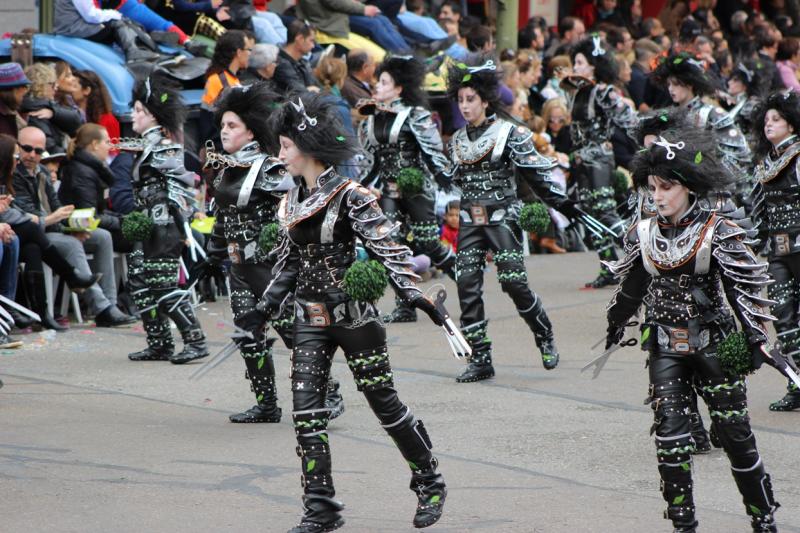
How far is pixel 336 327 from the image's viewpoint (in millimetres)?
6074

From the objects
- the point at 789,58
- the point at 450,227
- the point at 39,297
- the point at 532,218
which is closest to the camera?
the point at 532,218

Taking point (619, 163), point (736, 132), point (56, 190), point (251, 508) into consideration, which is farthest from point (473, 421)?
point (619, 163)

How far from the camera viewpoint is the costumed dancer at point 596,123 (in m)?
12.9

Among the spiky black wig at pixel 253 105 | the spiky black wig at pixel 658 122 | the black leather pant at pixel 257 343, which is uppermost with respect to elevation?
the spiky black wig at pixel 658 122

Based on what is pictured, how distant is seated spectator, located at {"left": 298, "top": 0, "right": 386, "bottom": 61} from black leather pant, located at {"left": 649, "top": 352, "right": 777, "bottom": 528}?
36.4ft

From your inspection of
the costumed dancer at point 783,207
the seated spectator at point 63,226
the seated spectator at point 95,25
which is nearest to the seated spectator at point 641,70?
the seated spectator at point 95,25

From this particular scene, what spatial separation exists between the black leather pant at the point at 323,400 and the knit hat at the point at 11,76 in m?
6.20

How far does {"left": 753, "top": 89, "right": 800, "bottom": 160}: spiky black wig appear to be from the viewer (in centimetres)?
849

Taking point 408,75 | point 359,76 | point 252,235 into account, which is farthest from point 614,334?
point 359,76

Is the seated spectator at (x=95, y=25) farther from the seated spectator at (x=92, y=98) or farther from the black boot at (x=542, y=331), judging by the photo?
the black boot at (x=542, y=331)

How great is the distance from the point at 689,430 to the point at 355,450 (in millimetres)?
2297

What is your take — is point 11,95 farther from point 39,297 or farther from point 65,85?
point 39,297

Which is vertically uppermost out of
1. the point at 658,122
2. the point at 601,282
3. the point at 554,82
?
the point at 658,122

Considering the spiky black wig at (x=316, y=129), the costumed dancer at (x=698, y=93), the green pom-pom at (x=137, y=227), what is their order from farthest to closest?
the costumed dancer at (x=698, y=93) < the green pom-pom at (x=137, y=227) < the spiky black wig at (x=316, y=129)
